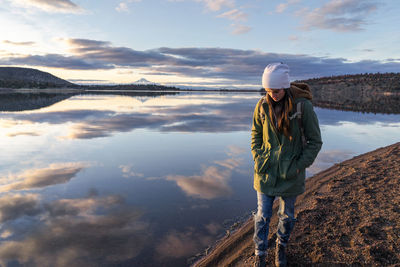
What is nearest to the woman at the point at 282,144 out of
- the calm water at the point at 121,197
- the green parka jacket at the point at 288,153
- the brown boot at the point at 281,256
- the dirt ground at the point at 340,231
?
the green parka jacket at the point at 288,153

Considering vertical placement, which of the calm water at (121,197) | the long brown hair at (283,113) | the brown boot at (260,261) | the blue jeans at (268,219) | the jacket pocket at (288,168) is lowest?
the calm water at (121,197)

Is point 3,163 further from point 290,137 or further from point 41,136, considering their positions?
point 290,137

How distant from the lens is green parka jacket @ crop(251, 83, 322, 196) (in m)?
3.19

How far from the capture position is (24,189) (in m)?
6.89

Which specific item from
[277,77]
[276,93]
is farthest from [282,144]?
[277,77]

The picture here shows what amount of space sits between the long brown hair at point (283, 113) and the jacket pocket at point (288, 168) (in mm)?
290

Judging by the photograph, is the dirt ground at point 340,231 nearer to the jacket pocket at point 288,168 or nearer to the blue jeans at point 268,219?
the blue jeans at point 268,219

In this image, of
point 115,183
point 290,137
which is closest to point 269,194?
point 290,137

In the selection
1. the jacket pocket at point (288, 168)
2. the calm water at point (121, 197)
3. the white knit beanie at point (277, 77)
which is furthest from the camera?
the calm water at point (121, 197)

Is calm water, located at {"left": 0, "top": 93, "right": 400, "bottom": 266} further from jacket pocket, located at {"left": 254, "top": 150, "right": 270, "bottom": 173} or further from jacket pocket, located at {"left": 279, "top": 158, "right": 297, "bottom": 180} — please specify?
jacket pocket, located at {"left": 279, "top": 158, "right": 297, "bottom": 180}

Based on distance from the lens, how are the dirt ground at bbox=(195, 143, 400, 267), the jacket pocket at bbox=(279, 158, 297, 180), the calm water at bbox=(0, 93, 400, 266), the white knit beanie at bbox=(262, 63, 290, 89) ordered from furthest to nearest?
the calm water at bbox=(0, 93, 400, 266) < the dirt ground at bbox=(195, 143, 400, 267) < the jacket pocket at bbox=(279, 158, 297, 180) < the white knit beanie at bbox=(262, 63, 290, 89)

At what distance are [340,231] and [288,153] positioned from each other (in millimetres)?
2117

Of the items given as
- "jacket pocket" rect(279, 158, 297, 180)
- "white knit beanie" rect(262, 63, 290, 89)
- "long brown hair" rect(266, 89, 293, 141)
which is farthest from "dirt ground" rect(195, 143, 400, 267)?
"white knit beanie" rect(262, 63, 290, 89)

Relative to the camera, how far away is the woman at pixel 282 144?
3162 mm
